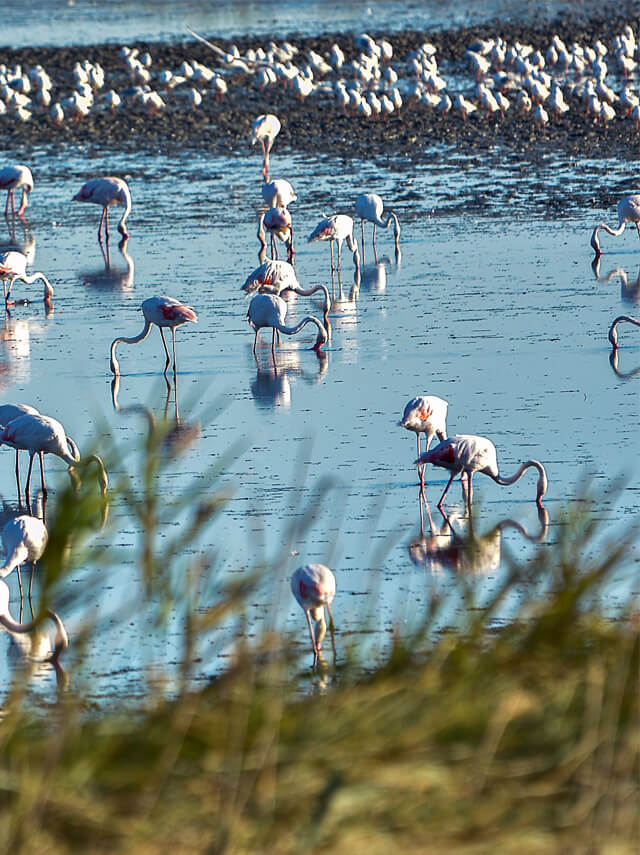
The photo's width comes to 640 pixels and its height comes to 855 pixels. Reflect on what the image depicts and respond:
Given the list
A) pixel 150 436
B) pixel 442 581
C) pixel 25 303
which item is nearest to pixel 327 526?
pixel 442 581

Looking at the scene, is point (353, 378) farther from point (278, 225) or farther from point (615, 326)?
point (278, 225)

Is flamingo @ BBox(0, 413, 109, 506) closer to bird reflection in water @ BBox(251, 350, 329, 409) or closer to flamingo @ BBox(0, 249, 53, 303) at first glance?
bird reflection in water @ BBox(251, 350, 329, 409)

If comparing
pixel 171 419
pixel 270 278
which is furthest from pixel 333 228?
pixel 171 419

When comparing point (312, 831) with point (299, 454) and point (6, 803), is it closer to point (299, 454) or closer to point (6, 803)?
point (6, 803)

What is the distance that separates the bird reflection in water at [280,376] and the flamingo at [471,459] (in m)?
2.66

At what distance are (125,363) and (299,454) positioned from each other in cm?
348

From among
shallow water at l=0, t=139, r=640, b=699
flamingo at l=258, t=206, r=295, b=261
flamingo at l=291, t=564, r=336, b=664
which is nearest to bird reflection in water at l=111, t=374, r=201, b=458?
shallow water at l=0, t=139, r=640, b=699

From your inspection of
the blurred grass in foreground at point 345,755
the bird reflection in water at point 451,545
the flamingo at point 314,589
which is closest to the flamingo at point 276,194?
the bird reflection in water at point 451,545

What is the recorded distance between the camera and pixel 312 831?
203 cm

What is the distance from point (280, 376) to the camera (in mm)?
12094

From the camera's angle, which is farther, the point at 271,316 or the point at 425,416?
the point at 271,316

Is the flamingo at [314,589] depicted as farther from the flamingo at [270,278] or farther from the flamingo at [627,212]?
the flamingo at [627,212]

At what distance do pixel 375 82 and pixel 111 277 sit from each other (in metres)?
19.0

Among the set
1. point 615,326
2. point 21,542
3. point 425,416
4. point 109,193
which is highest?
point 109,193
